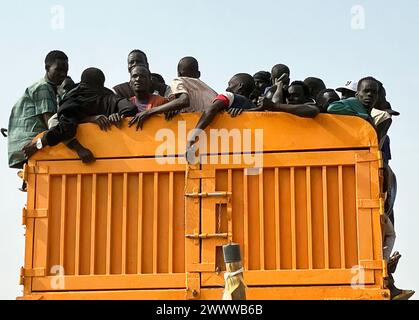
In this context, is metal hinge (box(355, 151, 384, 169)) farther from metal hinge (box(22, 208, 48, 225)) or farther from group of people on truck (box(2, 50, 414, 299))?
metal hinge (box(22, 208, 48, 225))

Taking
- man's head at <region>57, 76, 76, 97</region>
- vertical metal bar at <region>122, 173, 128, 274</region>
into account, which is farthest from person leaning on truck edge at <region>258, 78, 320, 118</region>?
man's head at <region>57, 76, 76, 97</region>

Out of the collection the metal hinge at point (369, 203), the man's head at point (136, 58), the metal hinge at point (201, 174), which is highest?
the man's head at point (136, 58)

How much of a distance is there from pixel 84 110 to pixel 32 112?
0.63 metres

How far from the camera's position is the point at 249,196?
7137 millimetres

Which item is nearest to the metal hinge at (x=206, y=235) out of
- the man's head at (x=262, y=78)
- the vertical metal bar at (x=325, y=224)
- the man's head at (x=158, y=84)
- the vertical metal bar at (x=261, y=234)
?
the vertical metal bar at (x=261, y=234)

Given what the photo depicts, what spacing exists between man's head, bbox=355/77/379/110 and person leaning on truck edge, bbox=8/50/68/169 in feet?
8.88

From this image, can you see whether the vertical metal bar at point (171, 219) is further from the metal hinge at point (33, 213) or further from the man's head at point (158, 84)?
the man's head at point (158, 84)

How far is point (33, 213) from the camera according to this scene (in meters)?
7.33

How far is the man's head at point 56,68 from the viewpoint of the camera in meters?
8.23

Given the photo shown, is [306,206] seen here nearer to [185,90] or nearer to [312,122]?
[312,122]

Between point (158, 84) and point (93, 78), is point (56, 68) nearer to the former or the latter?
point (93, 78)

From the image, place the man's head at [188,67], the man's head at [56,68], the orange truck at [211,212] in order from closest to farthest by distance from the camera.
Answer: the orange truck at [211,212] → the man's head at [56,68] → the man's head at [188,67]

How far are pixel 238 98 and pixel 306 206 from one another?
1096mm
